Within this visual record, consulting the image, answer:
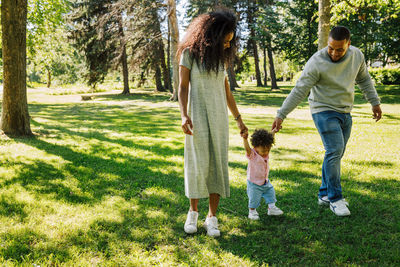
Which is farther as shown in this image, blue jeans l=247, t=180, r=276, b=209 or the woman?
blue jeans l=247, t=180, r=276, b=209

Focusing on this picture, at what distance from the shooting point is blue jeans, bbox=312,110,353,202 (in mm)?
3514

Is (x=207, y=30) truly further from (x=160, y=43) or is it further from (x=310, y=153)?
(x=160, y=43)

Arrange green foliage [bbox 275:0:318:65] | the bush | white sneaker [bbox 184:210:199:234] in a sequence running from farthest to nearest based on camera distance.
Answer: the bush < green foliage [bbox 275:0:318:65] < white sneaker [bbox 184:210:199:234]

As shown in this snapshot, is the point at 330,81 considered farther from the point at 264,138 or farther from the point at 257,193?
the point at 257,193

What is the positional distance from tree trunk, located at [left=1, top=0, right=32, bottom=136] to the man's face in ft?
24.7

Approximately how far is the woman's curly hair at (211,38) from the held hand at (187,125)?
1.78 ft

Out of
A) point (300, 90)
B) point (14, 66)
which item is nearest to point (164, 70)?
point (14, 66)

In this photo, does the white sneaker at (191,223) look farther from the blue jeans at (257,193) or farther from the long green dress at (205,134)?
the blue jeans at (257,193)

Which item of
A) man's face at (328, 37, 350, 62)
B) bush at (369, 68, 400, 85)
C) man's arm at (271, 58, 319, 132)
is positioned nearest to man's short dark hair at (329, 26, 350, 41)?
man's face at (328, 37, 350, 62)

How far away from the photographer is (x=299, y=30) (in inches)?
850

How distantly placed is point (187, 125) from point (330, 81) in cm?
190

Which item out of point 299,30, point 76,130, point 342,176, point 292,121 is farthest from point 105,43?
point 342,176

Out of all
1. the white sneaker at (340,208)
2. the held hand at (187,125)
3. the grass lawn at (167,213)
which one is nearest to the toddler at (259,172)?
the grass lawn at (167,213)

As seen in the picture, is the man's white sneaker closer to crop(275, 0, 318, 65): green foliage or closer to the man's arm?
the man's arm
